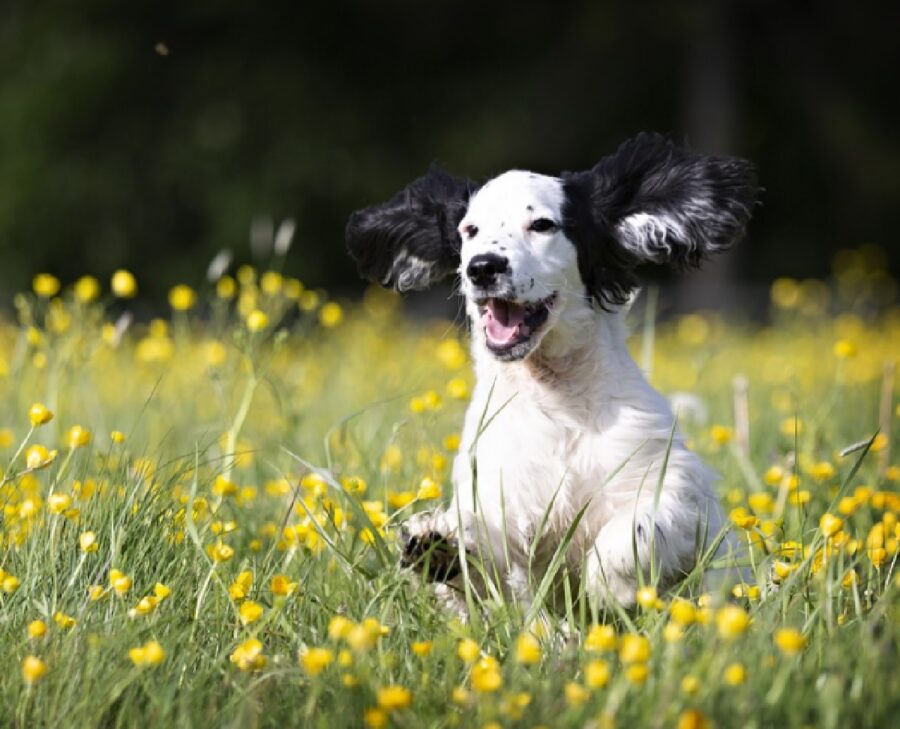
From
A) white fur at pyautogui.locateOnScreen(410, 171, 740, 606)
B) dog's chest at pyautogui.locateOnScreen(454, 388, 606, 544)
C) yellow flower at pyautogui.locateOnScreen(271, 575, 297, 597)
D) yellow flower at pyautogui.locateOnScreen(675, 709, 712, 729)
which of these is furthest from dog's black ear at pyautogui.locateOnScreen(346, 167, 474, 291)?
yellow flower at pyautogui.locateOnScreen(675, 709, 712, 729)

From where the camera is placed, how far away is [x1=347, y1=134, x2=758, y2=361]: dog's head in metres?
3.48

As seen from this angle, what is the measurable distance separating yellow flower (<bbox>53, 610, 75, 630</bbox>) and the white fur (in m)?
0.84

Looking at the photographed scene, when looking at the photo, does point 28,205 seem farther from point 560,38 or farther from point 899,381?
point 899,381

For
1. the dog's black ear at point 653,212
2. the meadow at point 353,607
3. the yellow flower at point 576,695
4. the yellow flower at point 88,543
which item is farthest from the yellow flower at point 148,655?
the dog's black ear at point 653,212

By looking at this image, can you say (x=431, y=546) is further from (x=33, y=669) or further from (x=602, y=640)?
(x=33, y=669)

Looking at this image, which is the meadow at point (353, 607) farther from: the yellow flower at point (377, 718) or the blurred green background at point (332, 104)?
the blurred green background at point (332, 104)

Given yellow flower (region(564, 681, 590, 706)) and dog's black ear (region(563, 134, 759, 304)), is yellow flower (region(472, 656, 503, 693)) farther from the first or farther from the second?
dog's black ear (region(563, 134, 759, 304))

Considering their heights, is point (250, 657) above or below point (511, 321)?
below

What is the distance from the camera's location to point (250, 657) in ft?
8.10

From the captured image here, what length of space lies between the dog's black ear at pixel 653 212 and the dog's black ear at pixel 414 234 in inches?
14.8

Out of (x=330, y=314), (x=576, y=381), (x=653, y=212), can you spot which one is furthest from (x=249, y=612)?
(x=330, y=314)

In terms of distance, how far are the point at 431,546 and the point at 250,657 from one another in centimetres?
70

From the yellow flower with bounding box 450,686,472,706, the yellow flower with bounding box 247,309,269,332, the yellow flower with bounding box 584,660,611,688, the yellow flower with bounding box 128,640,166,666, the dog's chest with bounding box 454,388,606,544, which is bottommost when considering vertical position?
the yellow flower with bounding box 450,686,472,706

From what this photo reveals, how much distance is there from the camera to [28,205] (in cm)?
1728
